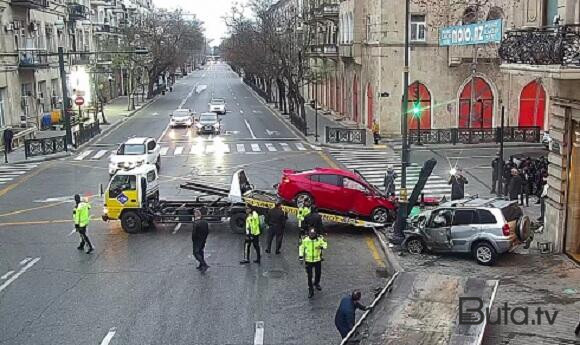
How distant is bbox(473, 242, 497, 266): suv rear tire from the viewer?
1634 centimetres

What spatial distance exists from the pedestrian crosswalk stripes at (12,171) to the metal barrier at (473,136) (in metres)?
21.8

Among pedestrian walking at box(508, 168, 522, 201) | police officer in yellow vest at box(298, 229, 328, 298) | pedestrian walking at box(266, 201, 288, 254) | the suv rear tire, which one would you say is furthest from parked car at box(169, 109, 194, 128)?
police officer in yellow vest at box(298, 229, 328, 298)

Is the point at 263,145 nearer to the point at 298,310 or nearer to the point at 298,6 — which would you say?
the point at 298,310

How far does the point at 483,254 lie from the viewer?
1650 centimetres

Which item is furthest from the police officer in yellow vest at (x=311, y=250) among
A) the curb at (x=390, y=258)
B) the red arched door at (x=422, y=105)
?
the red arched door at (x=422, y=105)

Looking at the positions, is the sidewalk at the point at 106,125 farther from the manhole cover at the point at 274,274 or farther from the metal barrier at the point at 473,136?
the manhole cover at the point at 274,274

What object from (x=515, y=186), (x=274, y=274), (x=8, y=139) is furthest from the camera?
(x=8, y=139)

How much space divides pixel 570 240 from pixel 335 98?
1803 inches

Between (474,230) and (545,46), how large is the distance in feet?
15.8

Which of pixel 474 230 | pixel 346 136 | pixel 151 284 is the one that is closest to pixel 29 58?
pixel 346 136

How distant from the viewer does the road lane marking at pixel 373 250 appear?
17.5m

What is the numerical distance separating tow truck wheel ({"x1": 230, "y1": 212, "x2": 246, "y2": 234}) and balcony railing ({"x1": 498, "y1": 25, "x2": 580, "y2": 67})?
8869 millimetres

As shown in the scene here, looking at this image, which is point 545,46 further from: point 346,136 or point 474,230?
point 346,136

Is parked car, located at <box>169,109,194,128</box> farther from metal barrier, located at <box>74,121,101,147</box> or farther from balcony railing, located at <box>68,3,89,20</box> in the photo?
balcony railing, located at <box>68,3,89,20</box>
